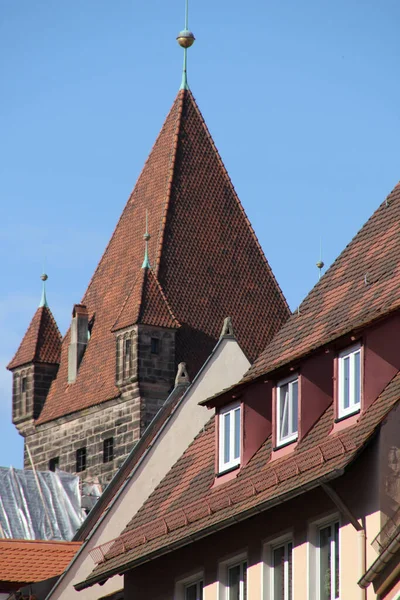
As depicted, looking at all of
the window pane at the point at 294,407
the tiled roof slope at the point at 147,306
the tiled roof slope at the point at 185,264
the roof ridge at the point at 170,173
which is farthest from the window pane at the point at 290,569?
the roof ridge at the point at 170,173

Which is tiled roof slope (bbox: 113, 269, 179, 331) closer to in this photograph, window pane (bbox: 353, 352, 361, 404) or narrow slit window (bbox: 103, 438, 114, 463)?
narrow slit window (bbox: 103, 438, 114, 463)

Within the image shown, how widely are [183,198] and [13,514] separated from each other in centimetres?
1414

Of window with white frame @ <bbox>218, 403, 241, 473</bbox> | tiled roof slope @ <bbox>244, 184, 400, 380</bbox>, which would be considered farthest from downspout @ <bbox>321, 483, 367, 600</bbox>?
window with white frame @ <bbox>218, 403, 241, 473</bbox>

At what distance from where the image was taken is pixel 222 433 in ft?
108

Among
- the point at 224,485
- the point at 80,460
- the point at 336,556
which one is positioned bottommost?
the point at 336,556

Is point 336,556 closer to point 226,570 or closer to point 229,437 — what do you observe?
point 226,570

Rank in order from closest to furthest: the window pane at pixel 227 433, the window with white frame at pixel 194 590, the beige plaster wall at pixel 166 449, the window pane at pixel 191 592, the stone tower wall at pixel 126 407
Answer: the window with white frame at pixel 194 590 < the window pane at pixel 191 592 < the window pane at pixel 227 433 < the beige plaster wall at pixel 166 449 < the stone tower wall at pixel 126 407

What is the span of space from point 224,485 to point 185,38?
4054 centimetres

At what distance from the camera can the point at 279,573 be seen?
30047 mm

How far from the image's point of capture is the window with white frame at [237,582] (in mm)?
30766

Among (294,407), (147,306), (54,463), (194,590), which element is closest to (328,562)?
(294,407)

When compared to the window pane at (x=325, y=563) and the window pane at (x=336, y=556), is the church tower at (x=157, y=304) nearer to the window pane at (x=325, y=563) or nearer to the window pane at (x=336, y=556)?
the window pane at (x=325, y=563)

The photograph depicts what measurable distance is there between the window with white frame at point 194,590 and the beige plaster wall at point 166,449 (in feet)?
26.7

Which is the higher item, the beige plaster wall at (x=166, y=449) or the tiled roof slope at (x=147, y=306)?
the tiled roof slope at (x=147, y=306)
